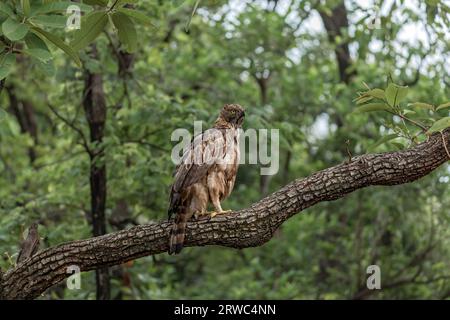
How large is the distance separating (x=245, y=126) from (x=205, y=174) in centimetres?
144

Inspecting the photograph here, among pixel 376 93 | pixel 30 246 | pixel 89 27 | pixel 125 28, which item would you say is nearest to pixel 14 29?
pixel 89 27

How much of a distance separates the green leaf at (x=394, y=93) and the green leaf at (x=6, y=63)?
6.89 feet

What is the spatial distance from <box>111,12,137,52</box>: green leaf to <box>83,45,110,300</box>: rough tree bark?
7.36ft

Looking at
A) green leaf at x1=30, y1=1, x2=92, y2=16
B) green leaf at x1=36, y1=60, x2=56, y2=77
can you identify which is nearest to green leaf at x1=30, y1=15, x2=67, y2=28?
green leaf at x1=30, y1=1, x2=92, y2=16

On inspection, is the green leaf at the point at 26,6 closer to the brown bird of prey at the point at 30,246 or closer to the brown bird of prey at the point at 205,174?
the brown bird of prey at the point at 30,246

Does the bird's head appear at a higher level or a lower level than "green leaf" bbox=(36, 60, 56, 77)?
higher

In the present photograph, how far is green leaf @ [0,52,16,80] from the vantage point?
13.1ft

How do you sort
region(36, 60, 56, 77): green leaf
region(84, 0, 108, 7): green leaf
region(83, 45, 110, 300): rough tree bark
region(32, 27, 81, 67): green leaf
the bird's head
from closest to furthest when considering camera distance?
region(32, 27, 81, 67): green leaf → region(84, 0, 108, 7): green leaf → region(36, 60, 56, 77): green leaf → the bird's head → region(83, 45, 110, 300): rough tree bark

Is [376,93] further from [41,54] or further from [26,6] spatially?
[26,6]

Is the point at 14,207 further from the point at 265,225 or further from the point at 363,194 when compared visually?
the point at 363,194

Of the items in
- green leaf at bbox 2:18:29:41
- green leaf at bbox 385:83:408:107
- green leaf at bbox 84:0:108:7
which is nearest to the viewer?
green leaf at bbox 2:18:29:41

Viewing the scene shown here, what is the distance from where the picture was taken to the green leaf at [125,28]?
14.6 ft

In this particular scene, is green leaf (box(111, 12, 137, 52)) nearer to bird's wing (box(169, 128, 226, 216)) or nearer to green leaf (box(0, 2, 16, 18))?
green leaf (box(0, 2, 16, 18))

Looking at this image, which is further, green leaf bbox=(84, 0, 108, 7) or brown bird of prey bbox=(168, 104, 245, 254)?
brown bird of prey bbox=(168, 104, 245, 254)
